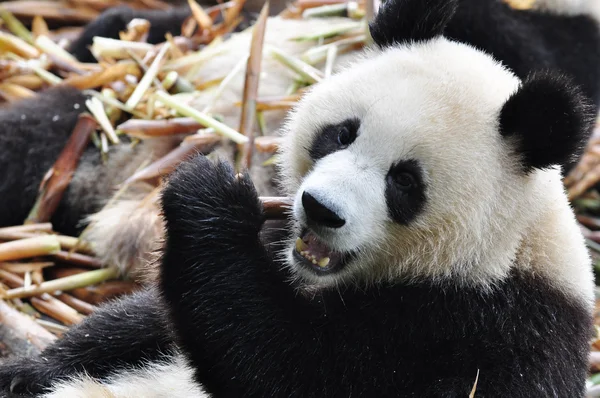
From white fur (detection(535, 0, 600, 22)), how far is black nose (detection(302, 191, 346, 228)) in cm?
404

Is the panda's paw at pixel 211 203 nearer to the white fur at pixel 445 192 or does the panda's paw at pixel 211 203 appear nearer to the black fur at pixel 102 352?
the white fur at pixel 445 192

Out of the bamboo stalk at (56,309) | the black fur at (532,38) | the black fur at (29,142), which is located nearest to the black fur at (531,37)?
the black fur at (532,38)

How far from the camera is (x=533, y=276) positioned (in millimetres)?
2773

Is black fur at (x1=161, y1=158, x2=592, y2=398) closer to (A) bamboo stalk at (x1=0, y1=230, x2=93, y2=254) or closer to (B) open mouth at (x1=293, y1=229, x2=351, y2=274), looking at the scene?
(B) open mouth at (x1=293, y1=229, x2=351, y2=274)

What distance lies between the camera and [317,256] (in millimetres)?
2801

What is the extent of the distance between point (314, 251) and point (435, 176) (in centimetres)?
47

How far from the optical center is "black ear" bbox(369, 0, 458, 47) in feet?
10.0

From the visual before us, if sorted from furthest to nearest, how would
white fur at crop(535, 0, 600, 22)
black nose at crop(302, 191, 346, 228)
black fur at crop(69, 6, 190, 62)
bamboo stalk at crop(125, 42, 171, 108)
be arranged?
black fur at crop(69, 6, 190, 62), white fur at crop(535, 0, 600, 22), bamboo stalk at crop(125, 42, 171, 108), black nose at crop(302, 191, 346, 228)

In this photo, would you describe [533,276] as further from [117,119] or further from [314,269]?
[117,119]

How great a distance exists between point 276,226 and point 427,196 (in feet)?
2.54

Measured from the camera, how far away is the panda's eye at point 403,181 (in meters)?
2.73

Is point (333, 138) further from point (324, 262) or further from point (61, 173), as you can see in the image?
point (61, 173)

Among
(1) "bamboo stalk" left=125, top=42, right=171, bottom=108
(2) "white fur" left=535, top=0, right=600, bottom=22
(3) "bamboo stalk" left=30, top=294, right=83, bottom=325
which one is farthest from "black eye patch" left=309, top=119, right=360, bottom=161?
(2) "white fur" left=535, top=0, right=600, bottom=22

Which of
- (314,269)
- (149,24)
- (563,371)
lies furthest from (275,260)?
(149,24)
